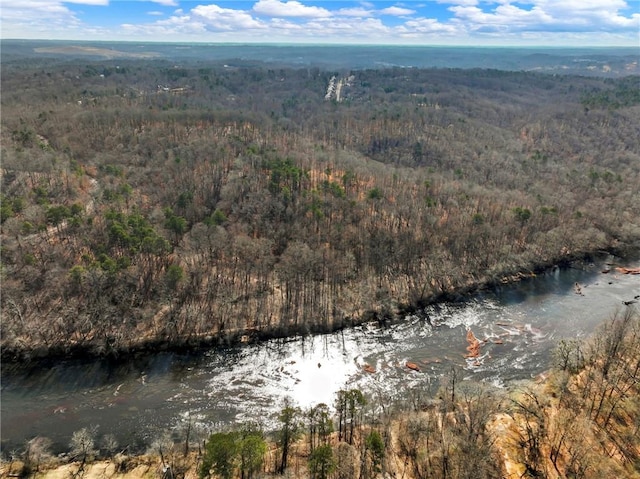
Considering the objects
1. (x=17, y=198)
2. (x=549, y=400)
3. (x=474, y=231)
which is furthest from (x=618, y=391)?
(x=17, y=198)

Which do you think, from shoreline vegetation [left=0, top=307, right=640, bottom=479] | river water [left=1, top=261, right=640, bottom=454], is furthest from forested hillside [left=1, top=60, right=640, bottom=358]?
shoreline vegetation [left=0, top=307, right=640, bottom=479]

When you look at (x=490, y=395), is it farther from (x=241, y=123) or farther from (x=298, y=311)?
(x=241, y=123)

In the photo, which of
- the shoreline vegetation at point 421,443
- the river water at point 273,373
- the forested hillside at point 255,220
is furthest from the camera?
the forested hillside at point 255,220

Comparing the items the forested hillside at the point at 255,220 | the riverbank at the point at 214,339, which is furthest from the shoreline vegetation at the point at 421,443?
the forested hillside at the point at 255,220

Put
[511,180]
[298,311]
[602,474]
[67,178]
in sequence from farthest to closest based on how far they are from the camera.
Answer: [511,180] < [67,178] < [298,311] < [602,474]

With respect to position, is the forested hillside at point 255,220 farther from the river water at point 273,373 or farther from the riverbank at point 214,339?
the river water at point 273,373

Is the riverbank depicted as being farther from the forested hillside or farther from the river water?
the river water
